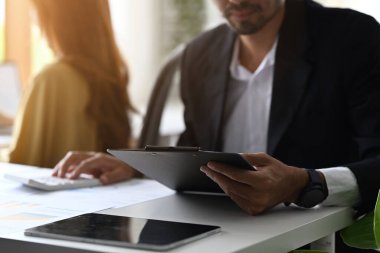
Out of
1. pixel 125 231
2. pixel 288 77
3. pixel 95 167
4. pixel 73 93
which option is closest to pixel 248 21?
pixel 288 77

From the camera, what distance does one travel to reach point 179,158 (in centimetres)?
154

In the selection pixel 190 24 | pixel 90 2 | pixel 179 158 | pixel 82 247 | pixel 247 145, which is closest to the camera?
pixel 82 247

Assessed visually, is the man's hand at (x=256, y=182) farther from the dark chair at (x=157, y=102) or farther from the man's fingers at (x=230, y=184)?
the dark chair at (x=157, y=102)

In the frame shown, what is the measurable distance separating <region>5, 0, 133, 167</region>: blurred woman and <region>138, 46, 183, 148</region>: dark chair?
16 centimetres

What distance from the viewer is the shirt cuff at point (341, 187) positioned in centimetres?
168

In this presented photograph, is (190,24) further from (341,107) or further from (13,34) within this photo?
(341,107)

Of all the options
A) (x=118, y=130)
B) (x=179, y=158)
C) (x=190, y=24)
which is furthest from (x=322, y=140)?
(x=190, y=24)

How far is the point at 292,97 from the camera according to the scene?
84.0 inches

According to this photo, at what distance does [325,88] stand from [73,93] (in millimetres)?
1003

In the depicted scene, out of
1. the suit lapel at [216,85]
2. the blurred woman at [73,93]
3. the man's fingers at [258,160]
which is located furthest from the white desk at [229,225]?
the blurred woman at [73,93]

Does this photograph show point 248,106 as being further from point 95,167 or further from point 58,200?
point 58,200

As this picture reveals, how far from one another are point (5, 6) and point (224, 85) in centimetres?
208

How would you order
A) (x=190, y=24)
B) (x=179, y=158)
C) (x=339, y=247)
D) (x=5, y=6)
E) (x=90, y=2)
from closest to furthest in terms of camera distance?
(x=179, y=158) < (x=339, y=247) < (x=90, y=2) < (x=5, y=6) < (x=190, y=24)

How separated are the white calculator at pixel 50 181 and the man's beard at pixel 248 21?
1.93 ft
